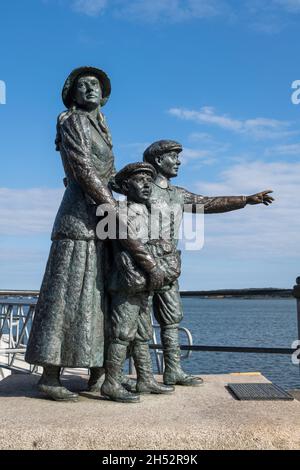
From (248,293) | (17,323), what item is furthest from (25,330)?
(248,293)

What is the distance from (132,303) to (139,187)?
2.63 feet

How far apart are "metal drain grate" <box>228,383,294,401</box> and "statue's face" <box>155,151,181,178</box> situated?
1715 millimetres

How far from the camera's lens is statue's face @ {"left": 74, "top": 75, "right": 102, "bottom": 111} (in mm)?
3938

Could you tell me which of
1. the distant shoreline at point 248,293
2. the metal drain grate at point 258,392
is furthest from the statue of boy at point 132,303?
the distant shoreline at point 248,293

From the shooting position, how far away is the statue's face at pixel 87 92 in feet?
12.9

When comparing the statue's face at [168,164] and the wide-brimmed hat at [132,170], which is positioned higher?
the statue's face at [168,164]

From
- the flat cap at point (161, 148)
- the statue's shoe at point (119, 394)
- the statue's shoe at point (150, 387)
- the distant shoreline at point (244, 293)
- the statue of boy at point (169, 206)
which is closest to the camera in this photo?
the statue's shoe at point (119, 394)

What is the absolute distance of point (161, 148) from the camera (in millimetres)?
4223

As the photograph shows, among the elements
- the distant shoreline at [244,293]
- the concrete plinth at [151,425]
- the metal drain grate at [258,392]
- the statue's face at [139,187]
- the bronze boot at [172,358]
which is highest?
the statue's face at [139,187]

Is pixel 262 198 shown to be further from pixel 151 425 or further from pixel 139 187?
pixel 151 425

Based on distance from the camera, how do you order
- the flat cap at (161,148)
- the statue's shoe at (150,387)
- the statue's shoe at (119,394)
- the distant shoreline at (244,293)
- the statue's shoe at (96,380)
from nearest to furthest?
the statue's shoe at (119,394) < the statue's shoe at (150,387) < the statue's shoe at (96,380) < the flat cap at (161,148) < the distant shoreline at (244,293)

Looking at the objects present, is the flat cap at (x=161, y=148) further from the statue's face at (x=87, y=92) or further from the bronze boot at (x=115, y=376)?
the bronze boot at (x=115, y=376)
